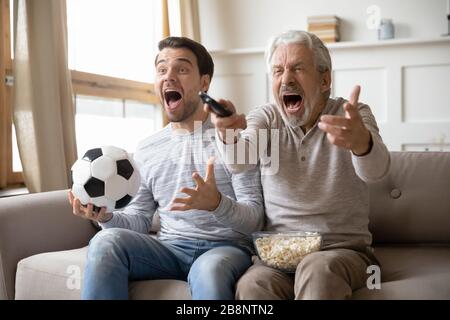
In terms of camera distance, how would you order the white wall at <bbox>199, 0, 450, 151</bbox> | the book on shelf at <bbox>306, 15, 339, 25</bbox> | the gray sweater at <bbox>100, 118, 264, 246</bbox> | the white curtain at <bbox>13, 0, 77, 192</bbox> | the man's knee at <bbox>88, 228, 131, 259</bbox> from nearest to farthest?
the man's knee at <bbox>88, 228, 131, 259</bbox> → the gray sweater at <bbox>100, 118, 264, 246</bbox> → the white curtain at <bbox>13, 0, 77, 192</bbox> → the white wall at <bbox>199, 0, 450, 151</bbox> → the book on shelf at <bbox>306, 15, 339, 25</bbox>

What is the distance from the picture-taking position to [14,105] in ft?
8.32

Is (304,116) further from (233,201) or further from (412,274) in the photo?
(412,274)

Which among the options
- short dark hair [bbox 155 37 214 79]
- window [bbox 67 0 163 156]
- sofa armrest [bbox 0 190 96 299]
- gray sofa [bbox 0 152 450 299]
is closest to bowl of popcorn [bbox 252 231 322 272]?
gray sofa [bbox 0 152 450 299]

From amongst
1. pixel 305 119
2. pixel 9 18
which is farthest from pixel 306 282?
pixel 9 18

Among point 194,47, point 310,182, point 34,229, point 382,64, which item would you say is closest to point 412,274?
point 310,182

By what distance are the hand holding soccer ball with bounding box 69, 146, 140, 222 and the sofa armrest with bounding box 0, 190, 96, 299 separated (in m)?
0.34

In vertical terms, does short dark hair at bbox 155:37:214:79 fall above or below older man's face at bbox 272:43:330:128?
above

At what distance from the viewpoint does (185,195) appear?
1723 mm

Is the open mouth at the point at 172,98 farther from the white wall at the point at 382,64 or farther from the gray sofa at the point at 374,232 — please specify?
the white wall at the point at 382,64

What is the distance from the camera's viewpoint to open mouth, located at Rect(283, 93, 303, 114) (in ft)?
5.29

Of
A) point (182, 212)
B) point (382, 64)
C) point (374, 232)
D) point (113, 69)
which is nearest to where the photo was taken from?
point (182, 212)

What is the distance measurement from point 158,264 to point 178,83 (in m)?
0.57

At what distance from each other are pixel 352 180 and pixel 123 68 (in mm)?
2584

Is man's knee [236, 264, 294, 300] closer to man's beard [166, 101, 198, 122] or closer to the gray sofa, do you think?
the gray sofa
